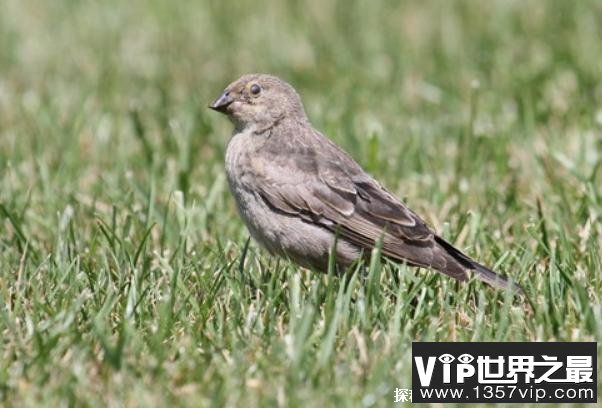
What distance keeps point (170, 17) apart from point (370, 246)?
19.9 ft

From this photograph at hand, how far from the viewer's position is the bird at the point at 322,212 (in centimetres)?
549

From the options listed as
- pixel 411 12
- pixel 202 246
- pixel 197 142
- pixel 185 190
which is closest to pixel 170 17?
pixel 411 12

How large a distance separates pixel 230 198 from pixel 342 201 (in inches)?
59.4

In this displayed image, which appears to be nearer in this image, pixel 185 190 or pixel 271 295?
pixel 271 295

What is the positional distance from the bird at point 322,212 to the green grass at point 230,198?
123mm

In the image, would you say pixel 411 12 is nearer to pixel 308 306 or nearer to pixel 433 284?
pixel 433 284

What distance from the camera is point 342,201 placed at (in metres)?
5.70

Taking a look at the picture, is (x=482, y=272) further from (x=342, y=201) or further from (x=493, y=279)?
(x=342, y=201)

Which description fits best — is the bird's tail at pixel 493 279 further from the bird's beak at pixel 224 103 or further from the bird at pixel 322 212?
the bird's beak at pixel 224 103

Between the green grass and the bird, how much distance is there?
0.12 m

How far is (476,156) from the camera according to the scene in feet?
24.5

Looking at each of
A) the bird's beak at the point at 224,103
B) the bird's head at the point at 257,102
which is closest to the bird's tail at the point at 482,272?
the bird's head at the point at 257,102

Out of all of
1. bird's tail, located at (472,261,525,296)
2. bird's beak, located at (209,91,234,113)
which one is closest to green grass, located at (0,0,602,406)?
bird's tail, located at (472,261,525,296)

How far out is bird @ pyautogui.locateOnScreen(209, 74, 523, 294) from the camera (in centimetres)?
549
